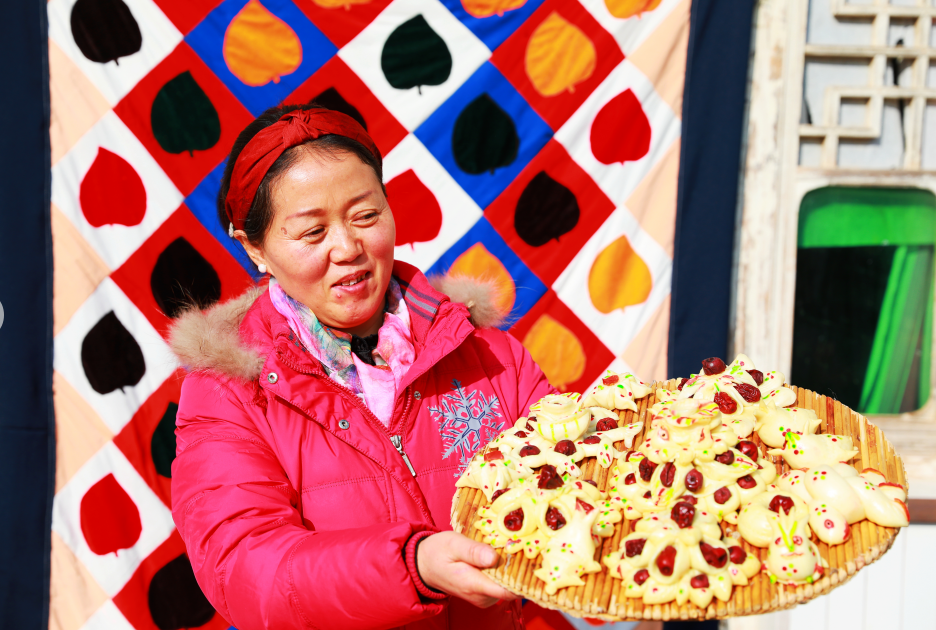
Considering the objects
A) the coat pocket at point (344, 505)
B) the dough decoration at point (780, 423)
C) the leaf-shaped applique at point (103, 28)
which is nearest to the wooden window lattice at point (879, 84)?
the dough decoration at point (780, 423)

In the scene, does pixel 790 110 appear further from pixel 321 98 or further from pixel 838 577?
pixel 838 577

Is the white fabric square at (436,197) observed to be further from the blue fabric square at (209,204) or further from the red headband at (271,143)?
the red headband at (271,143)

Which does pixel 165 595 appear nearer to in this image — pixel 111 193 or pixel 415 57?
pixel 111 193

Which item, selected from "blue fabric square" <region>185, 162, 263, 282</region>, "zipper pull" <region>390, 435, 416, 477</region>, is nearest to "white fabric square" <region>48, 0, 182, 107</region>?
"blue fabric square" <region>185, 162, 263, 282</region>

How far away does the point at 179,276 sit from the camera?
2236 millimetres

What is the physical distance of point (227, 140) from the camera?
87.0 inches

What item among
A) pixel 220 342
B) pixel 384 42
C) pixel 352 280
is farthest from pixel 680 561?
pixel 384 42

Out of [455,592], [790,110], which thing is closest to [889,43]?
[790,110]

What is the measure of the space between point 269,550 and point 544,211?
63.3 inches

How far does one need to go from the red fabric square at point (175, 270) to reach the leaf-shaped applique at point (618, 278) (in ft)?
4.08

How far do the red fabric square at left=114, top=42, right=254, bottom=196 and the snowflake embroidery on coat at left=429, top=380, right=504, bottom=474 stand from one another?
1316 mm

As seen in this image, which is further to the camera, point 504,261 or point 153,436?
point 504,261

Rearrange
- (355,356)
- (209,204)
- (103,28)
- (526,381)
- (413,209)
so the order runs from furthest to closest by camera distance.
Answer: (413,209)
(209,204)
(103,28)
(526,381)
(355,356)

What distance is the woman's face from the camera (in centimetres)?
128
